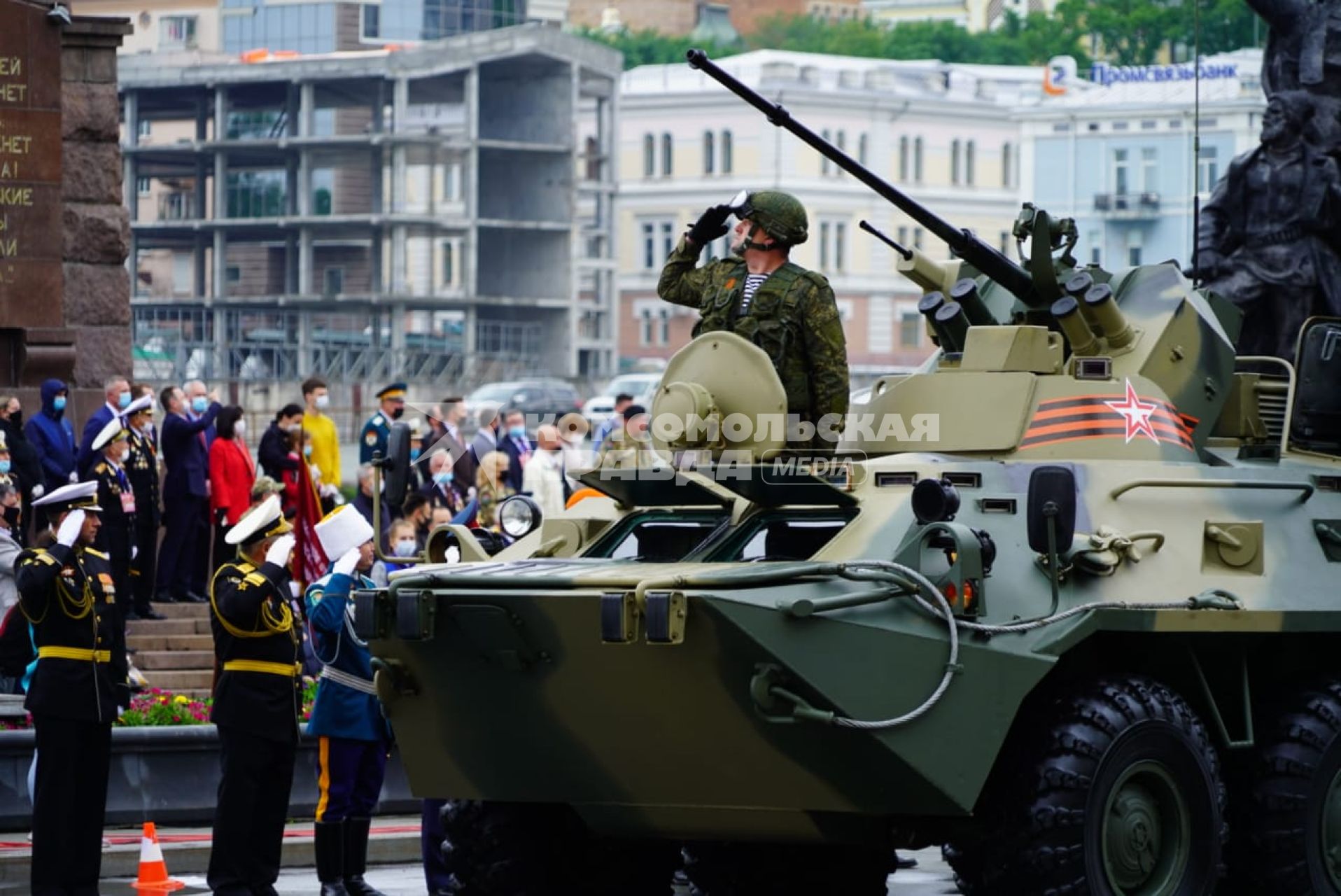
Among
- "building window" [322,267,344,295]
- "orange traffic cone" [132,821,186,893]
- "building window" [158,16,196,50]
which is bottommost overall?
"orange traffic cone" [132,821,186,893]

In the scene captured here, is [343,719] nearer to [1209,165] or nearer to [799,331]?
[799,331]

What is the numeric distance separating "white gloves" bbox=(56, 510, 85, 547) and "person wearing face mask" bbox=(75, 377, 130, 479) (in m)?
5.01

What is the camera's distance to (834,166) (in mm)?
88625

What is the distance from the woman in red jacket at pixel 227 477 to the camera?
19.8m

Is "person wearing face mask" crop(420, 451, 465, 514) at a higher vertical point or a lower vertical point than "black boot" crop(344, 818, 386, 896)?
higher

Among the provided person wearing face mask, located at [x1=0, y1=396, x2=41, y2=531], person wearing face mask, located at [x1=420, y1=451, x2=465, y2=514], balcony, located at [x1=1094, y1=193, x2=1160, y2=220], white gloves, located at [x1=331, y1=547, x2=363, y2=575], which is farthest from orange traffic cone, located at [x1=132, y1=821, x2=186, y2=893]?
balcony, located at [x1=1094, y1=193, x2=1160, y2=220]

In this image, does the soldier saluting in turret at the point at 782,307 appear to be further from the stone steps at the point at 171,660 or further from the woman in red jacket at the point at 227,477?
the woman in red jacket at the point at 227,477

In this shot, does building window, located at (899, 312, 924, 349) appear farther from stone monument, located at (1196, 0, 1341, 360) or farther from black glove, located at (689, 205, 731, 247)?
black glove, located at (689, 205, 731, 247)

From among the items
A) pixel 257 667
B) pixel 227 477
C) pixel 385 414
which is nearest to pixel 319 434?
pixel 385 414

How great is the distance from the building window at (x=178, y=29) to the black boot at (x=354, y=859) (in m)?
83.7

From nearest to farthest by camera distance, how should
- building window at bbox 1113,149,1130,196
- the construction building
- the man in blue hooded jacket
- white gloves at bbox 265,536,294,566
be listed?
white gloves at bbox 265,536,294,566, the man in blue hooded jacket, the construction building, building window at bbox 1113,149,1130,196

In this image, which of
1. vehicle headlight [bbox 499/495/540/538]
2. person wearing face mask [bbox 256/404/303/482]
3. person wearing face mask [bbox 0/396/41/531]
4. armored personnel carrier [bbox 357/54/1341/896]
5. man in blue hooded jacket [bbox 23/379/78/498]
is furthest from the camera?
person wearing face mask [bbox 256/404/303/482]

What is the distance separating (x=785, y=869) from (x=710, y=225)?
2830 millimetres

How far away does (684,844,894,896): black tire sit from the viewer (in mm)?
12500
